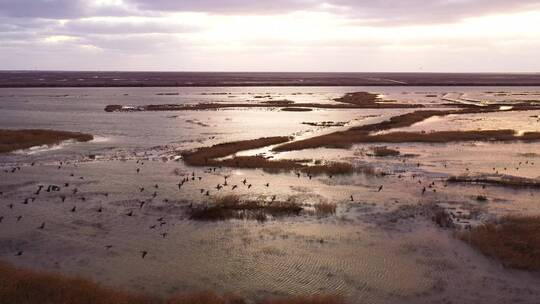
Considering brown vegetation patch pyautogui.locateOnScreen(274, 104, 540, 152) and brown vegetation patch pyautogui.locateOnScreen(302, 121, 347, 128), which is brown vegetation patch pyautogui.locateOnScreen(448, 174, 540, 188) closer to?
brown vegetation patch pyautogui.locateOnScreen(274, 104, 540, 152)

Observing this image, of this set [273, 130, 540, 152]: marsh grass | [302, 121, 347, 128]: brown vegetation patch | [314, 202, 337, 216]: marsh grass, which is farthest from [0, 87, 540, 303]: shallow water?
[302, 121, 347, 128]: brown vegetation patch

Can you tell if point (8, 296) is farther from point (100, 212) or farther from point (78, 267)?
point (100, 212)

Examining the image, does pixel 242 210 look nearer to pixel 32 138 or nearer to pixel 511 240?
pixel 511 240

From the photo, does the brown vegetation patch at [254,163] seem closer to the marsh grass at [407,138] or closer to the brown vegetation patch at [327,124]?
the marsh grass at [407,138]

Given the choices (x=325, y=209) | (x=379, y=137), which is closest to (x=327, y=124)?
(x=379, y=137)

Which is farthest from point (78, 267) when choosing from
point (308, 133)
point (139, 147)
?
point (308, 133)

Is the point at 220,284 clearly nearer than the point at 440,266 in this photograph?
Yes

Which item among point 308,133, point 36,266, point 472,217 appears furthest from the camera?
point 308,133
